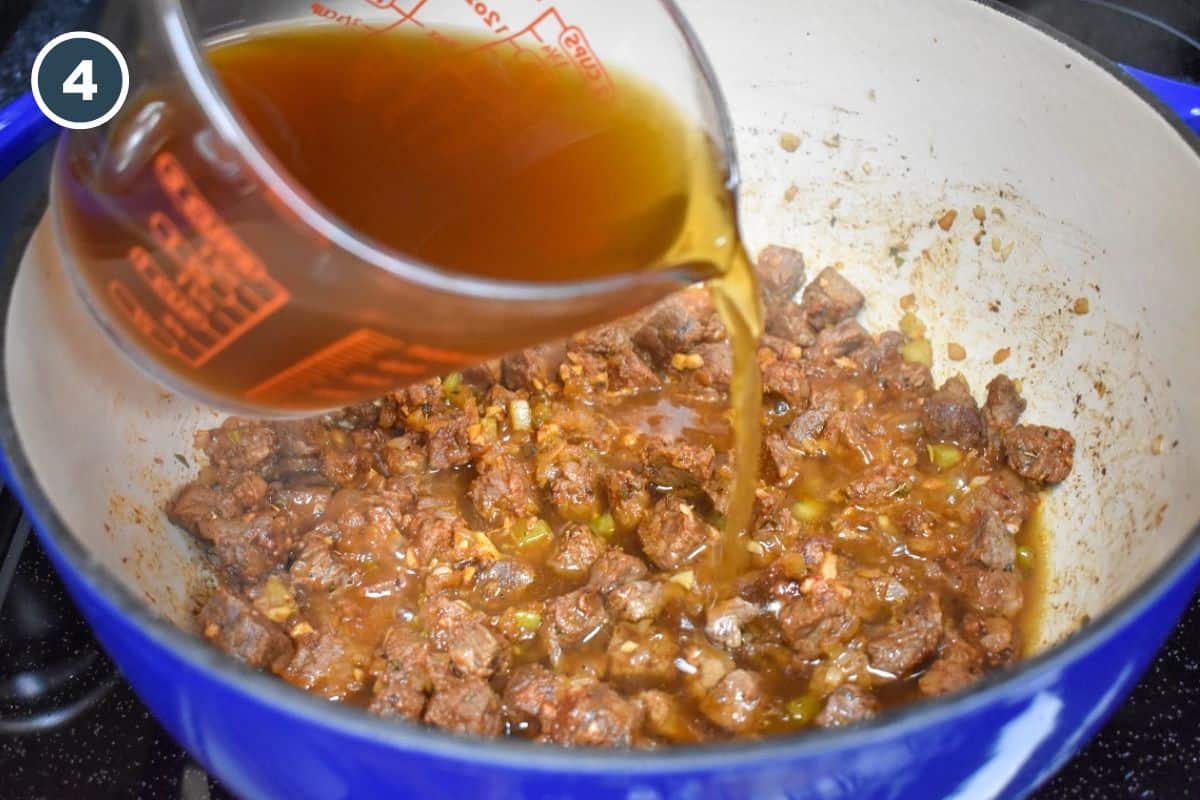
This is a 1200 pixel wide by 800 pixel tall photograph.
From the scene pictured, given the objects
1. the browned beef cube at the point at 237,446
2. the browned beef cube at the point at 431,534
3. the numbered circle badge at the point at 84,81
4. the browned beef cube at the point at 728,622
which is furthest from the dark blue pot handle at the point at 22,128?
the browned beef cube at the point at 728,622

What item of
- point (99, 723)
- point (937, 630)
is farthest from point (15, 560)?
point (937, 630)

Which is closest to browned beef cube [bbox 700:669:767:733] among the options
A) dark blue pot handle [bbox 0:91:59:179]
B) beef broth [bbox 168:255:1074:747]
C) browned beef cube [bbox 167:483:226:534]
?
beef broth [bbox 168:255:1074:747]

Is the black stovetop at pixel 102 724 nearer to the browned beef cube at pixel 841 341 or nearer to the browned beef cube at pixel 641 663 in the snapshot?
the browned beef cube at pixel 641 663

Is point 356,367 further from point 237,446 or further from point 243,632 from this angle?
point 237,446

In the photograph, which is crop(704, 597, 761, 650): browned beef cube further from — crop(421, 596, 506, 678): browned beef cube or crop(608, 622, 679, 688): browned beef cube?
crop(421, 596, 506, 678): browned beef cube

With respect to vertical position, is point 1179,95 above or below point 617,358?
above

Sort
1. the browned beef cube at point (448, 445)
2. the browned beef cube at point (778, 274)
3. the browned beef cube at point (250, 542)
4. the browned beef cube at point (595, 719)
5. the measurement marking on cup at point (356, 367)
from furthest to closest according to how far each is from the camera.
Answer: the browned beef cube at point (778, 274) → the browned beef cube at point (448, 445) → the browned beef cube at point (250, 542) → the browned beef cube at point (595, 719) → the measurement marking on cup at point (356, 367)

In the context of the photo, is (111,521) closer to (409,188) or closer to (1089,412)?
(409,188)

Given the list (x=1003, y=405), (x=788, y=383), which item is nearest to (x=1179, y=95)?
(x=1003, y=405)
